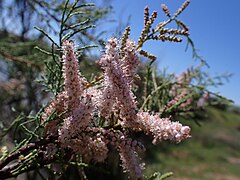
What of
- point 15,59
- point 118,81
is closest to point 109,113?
point 118,81

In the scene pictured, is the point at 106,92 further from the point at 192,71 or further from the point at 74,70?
the point at 192,71

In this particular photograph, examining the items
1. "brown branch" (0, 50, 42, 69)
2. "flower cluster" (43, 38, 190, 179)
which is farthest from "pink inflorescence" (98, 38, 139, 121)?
"brown branch" (0, 50, 42, 69)

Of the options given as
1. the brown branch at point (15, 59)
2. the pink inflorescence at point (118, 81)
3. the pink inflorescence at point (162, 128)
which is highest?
the brown branch at point (15, 59)

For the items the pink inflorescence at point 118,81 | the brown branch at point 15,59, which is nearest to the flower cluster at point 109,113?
the pink inflorescence at point 118,81

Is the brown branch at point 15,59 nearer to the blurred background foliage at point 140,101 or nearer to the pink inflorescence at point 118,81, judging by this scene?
the blurred background foliage at point 140,101

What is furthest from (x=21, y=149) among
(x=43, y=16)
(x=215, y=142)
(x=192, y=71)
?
(x=215, y=142)

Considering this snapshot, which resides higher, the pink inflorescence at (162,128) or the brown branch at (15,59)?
the brown branch at (15,59)

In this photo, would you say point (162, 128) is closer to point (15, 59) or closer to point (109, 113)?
point (109, 113)
